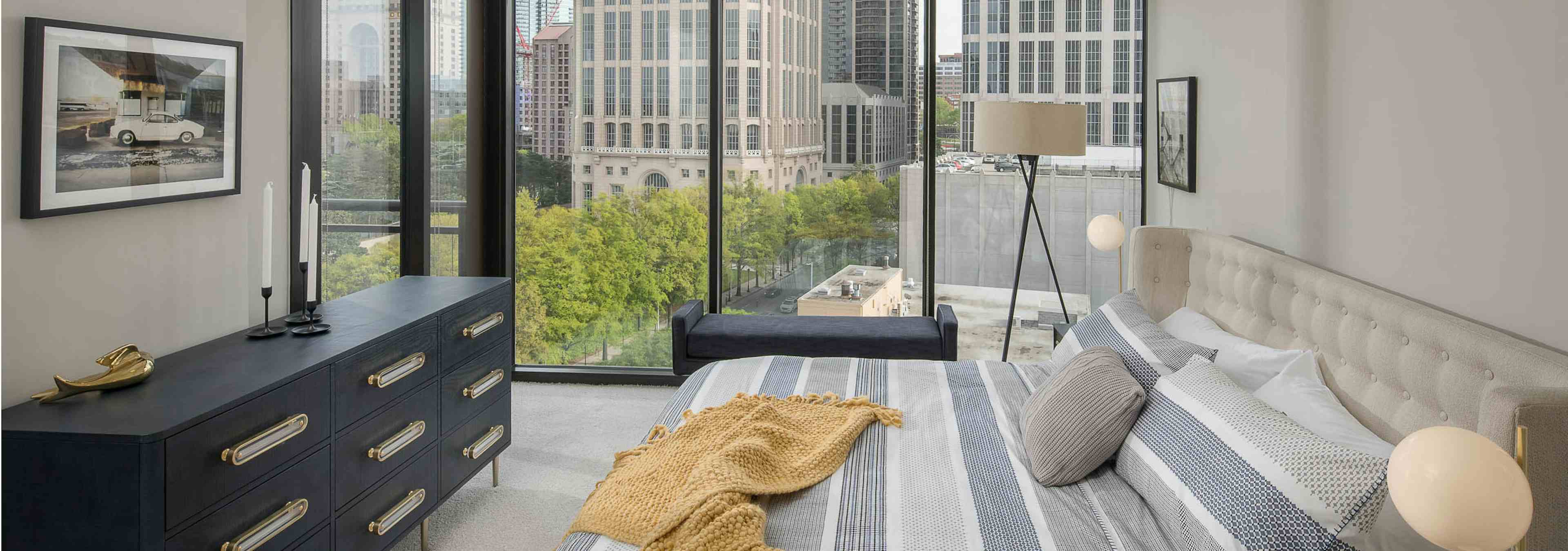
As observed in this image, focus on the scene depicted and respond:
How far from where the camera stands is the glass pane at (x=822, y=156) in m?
4.80

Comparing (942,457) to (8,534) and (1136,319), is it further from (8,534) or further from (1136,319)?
(8,534)

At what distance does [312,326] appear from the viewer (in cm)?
259

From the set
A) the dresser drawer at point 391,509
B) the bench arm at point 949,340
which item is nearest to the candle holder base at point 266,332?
the dresser drawer at point 391,509

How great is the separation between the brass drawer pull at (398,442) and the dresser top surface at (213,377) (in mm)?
298

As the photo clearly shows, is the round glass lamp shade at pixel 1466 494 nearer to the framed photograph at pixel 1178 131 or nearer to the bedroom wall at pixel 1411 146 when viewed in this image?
the bedroom wall at pixel 1411 146

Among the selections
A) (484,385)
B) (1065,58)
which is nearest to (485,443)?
(484,385)

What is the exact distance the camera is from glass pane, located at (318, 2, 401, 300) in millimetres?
3410

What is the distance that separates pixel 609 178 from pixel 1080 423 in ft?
10.8

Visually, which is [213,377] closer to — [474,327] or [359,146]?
[474,327]

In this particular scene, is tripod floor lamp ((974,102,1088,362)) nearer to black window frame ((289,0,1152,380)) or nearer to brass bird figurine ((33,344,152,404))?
black window frame ((289,0,1152,380))

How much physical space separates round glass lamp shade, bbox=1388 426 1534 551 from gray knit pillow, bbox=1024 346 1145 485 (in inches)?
40.6

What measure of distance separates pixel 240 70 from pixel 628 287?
2576 millimetres

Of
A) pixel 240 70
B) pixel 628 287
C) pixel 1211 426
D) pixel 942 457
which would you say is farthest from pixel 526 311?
pixel 1211 426

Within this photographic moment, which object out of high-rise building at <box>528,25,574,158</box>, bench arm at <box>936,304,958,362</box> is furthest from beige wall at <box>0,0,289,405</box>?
bench arm at <box>936,304,958,362</box>
